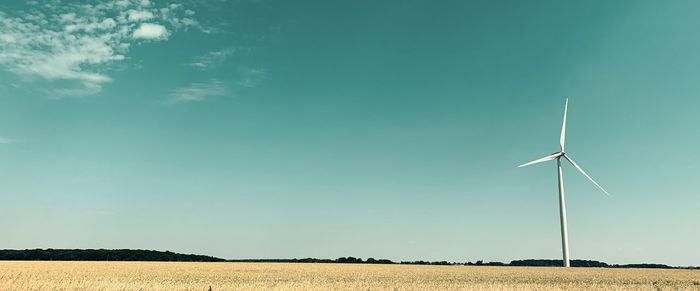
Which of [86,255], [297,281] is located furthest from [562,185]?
[86,255]

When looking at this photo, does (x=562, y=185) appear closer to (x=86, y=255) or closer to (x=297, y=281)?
(x=297, y=281)

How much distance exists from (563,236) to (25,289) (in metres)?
82.9

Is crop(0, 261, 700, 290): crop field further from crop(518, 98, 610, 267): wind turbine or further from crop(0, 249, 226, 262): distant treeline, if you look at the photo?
crop(0, 249, 226, 262): distant treeline

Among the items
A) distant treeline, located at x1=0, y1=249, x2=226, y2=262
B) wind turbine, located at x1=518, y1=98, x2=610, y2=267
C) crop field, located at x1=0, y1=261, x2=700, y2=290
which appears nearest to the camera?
crop field, located at x1=0, y1=261, x2=700, y2=290

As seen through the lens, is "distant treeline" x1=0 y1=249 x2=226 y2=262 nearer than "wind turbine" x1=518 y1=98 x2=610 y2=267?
No

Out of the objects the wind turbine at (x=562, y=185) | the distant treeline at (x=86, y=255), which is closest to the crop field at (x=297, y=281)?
the wind turbine at (x=562, y=185)

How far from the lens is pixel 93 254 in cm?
15325

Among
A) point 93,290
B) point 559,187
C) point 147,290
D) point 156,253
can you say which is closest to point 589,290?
point 147,290

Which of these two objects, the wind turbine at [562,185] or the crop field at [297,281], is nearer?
the crop field at [297,281]

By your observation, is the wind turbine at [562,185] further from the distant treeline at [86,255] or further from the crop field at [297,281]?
the distant treeline at [86,255]

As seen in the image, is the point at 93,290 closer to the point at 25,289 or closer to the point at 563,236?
the point at 25,289

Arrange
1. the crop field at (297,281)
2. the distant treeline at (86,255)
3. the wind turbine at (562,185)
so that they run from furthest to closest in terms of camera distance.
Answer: the distant treeline at (86,255) → the wind turbine at (562,185) → the crop field at (297,281)

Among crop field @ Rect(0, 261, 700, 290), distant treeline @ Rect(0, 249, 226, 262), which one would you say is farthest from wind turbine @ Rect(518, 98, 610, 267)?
distant treeline @ Rect(0, 249, 226, 262)

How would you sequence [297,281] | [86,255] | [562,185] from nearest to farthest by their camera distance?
[297,281], [562,185], [86,255]
